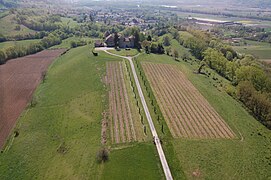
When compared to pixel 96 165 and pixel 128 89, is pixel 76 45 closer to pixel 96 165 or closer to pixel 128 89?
pixel 128 89

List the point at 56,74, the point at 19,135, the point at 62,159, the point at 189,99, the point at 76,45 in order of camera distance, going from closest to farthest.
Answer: the point at 62,159 → the point at 19,135 → the point at 189,99 → the point at 56,74 → the point at 76,45

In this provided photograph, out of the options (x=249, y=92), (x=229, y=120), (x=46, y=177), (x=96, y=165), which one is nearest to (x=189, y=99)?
(x=229, y=120)

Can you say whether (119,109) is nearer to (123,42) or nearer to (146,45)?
(146,45)

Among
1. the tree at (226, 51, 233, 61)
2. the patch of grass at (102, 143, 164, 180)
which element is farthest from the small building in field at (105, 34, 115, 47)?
Answer: the patch of grass at (102, 143, 164, 180)

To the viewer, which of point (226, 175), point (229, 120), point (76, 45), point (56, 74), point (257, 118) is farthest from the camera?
point (76, 45)

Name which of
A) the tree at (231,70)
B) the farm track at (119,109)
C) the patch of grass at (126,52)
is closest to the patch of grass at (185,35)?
the patch of grass at (126,52)

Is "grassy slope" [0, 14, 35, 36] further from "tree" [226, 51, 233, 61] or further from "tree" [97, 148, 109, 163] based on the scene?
"tree" [97, 148, 109, 163]
